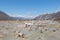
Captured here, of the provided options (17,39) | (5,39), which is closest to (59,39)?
(17,39)

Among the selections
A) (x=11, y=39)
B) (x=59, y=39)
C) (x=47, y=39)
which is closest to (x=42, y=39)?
(x=47, y=39)

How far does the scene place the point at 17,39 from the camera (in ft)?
76.5

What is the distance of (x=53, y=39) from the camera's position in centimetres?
2328

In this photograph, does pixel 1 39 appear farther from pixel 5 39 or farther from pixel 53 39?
pixel 53 39

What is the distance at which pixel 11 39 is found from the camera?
2350 centimetres

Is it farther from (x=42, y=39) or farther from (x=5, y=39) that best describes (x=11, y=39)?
(x=42, y=39)

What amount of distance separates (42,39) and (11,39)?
4.03m

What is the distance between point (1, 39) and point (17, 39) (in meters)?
2.06

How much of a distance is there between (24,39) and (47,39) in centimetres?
295

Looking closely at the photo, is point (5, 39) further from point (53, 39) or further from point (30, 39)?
point (53, 39)

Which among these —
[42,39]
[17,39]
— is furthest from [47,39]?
[17,39]

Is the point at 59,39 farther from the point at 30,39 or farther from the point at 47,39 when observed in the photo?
the point at 30,39

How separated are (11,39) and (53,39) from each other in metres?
5.43

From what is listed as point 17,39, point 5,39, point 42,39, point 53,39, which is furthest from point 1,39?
point 53,39
